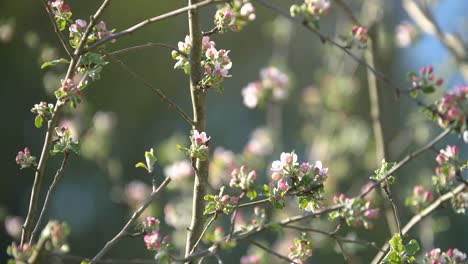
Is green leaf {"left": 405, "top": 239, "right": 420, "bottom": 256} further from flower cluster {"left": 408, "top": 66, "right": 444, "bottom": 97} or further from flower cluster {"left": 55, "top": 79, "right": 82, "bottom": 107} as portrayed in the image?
flower cluster {"left": 55, "top": 79, "right": 82, "bottom": 107}

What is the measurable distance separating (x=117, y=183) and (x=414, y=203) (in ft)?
7.83

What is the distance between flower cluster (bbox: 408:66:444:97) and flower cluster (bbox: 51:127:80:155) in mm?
859

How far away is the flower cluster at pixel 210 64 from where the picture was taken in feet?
5.12

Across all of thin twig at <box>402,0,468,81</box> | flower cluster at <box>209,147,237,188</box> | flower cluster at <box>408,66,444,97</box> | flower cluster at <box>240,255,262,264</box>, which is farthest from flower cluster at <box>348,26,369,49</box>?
flower cluster at <box>209,147,237,188</box>

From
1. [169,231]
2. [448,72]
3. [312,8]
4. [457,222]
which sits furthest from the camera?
[457,222]

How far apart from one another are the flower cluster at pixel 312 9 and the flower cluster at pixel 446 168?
0.44 meters

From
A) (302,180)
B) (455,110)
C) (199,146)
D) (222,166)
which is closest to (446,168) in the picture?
(455,110)

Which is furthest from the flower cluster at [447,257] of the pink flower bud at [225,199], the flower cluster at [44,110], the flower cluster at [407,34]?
the flower cluster at [407,34]

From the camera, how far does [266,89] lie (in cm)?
317

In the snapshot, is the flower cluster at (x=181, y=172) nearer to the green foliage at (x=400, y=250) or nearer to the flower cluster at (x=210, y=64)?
the flower cluster at (x=210, y=64)

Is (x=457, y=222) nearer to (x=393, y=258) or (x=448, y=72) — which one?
(x=448, y=72)

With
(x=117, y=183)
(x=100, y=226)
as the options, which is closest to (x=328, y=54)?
(x=117, y=183)

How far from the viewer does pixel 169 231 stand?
5.67 m

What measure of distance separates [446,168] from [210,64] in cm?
65
